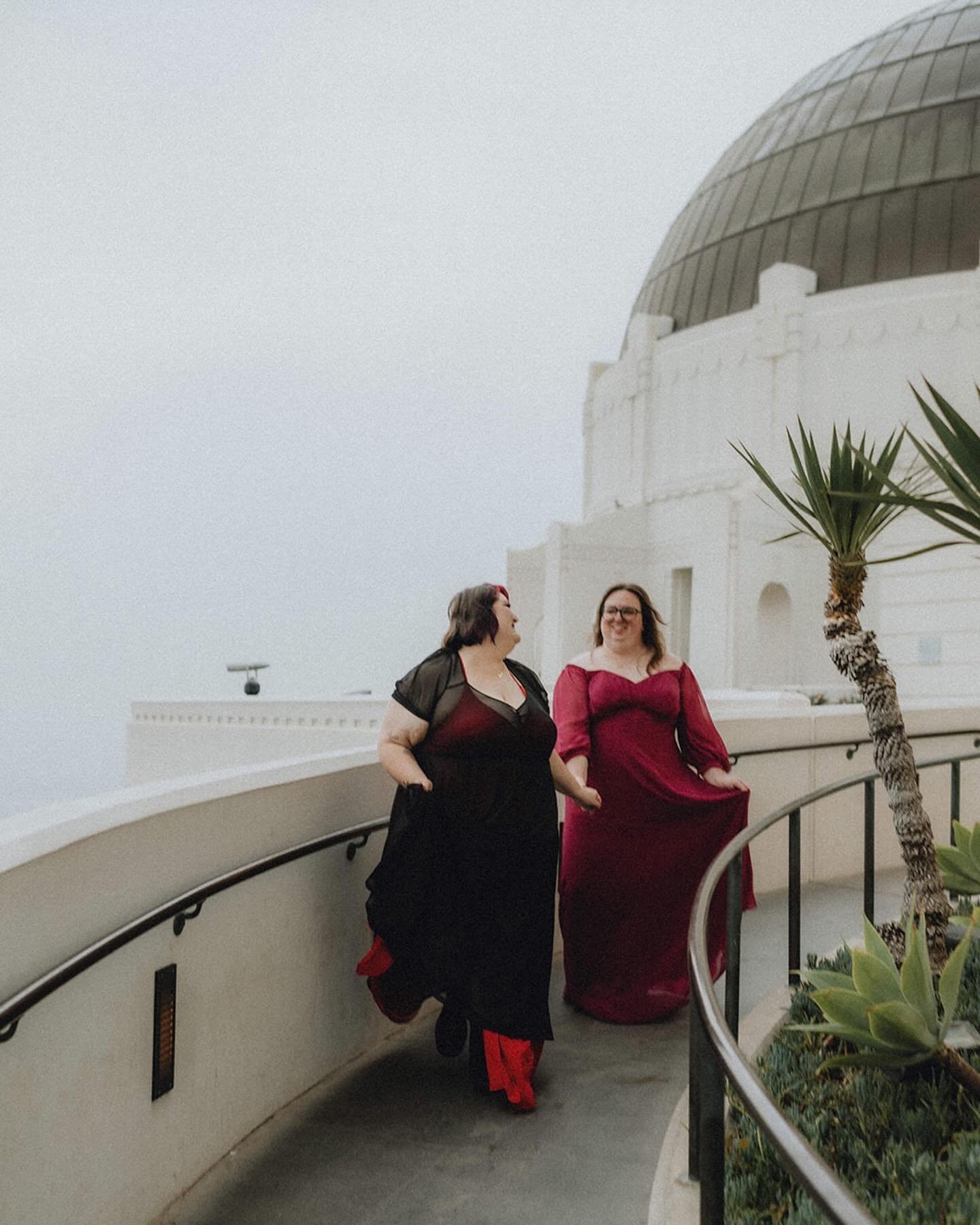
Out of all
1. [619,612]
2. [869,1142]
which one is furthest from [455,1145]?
[619,612]

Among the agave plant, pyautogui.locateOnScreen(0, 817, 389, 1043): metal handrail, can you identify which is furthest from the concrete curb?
pyautogui.locateOnScreen(0, 817, 389, 1043): metal handrail

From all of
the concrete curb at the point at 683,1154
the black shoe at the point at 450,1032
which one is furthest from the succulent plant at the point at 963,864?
the black shoe at the point at 450,1032

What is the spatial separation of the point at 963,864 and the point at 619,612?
5.66 ft

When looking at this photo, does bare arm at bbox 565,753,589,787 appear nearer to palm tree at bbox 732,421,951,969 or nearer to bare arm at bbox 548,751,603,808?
bare arm at bbox 548,751,603,808

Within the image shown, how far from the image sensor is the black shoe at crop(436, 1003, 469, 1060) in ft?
12.0

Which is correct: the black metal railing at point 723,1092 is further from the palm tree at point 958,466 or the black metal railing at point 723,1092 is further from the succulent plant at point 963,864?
the succulent plant at point 963,864

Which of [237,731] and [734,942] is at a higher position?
[734,942]

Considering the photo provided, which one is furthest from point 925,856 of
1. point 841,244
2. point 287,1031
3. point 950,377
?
point 841,244

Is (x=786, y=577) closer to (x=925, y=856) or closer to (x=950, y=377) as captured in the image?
(x=950, y=377)

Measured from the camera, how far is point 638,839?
4.31m

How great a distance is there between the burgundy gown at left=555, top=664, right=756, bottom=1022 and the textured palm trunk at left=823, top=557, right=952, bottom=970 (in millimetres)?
696

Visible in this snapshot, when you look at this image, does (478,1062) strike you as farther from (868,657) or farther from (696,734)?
(868,657)

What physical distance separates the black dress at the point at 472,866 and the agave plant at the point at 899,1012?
976mm

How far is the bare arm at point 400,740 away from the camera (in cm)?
342
